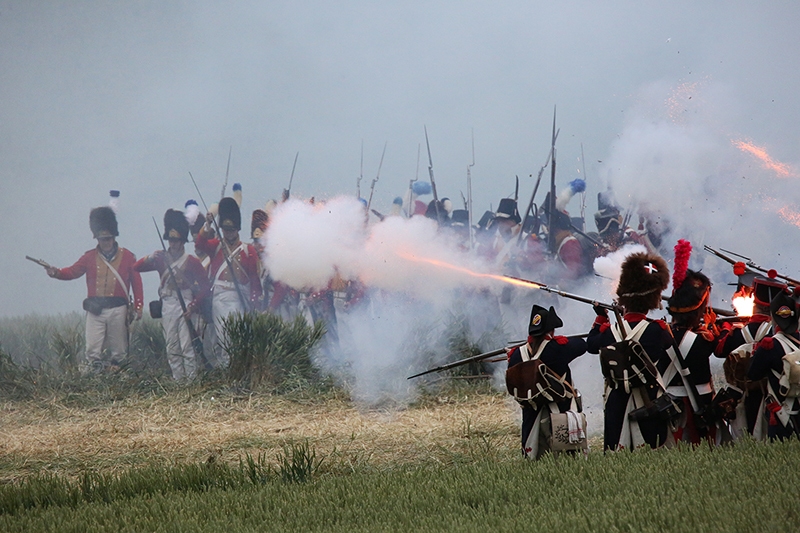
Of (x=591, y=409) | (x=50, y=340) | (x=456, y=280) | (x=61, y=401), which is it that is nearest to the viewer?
(x=591, y=409)

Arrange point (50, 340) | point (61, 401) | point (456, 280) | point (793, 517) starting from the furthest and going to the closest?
point (50, 340) < point (456, 280) < point (61, 401) < point (793, 517)

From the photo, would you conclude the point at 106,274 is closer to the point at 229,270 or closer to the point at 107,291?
the point at 107,291

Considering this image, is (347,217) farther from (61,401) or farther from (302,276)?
(61,401)

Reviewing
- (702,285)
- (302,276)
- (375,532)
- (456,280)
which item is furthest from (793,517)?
(302,276)

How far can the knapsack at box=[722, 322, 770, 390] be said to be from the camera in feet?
16.8

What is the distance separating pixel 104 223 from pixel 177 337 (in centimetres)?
283

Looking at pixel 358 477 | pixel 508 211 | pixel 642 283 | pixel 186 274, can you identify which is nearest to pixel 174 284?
pixel 186 274

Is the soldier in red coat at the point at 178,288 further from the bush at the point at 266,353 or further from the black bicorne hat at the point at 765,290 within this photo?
the black bicorne hat at the point at 765,290

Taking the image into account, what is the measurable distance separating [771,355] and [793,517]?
1.96 meters

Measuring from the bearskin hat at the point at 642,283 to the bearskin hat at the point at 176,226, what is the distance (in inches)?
396

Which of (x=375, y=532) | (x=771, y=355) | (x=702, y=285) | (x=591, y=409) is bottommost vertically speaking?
(x=591, y=409)

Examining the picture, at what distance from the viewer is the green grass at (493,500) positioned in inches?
129

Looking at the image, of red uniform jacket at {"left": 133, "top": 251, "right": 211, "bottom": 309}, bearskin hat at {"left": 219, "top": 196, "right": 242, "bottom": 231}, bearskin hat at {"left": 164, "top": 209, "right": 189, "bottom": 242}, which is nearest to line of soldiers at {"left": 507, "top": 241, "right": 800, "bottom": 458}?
red uniform jacket at {"left": 133, "top": 251, "right": 211, "bottom": 309}

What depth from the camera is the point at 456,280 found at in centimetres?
1190
